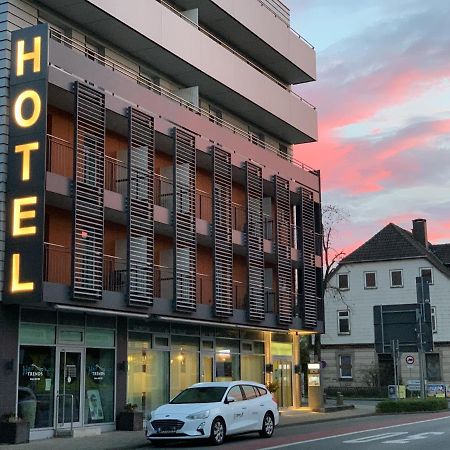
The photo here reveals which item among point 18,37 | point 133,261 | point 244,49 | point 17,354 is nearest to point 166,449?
point 17,354

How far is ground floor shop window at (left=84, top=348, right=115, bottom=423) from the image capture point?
967 inches

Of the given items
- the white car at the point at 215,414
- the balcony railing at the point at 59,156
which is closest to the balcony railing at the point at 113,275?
the balcony railing at the point at 59,156

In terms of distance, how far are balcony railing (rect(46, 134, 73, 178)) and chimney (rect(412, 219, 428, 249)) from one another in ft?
150

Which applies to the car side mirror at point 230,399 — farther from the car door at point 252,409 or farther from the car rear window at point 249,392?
the car rear window at point 249,392

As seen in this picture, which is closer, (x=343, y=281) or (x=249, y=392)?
(x=249, y=392)

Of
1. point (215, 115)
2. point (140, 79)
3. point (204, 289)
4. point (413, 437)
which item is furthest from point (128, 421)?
point (215, 115)

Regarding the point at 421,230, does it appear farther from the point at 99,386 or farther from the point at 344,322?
the point at 99,386

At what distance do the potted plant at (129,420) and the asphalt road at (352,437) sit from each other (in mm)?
3661

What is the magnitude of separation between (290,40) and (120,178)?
1613 cm

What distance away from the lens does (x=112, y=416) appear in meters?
25.3

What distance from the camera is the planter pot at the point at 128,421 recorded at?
25016 millimetres

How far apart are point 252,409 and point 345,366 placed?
40989mm

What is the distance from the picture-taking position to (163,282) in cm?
2798

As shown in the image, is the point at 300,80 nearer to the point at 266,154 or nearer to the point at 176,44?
the point at 266,154
